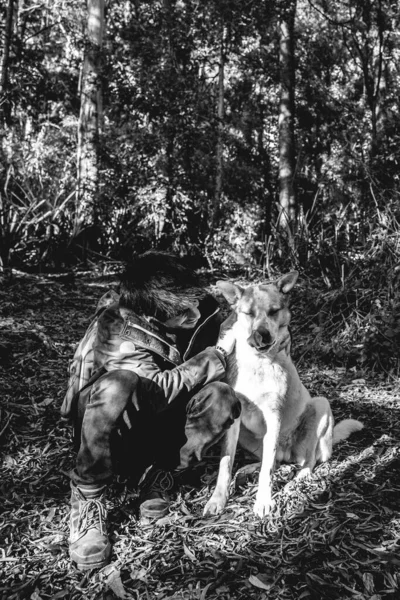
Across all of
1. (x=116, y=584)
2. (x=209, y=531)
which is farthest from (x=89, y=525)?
(x=209, y=531)

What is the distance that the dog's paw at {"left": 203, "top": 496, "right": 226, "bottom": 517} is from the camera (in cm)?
260

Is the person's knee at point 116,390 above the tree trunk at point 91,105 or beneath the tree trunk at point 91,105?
beneath

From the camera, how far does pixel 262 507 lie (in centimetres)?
262

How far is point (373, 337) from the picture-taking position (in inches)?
202

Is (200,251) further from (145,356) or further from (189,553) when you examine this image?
(189,553)

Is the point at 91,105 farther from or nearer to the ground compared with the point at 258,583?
farther from the ground

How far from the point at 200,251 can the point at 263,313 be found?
6.55 m

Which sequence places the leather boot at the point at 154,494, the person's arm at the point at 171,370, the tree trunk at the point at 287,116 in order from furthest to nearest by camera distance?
the tree trunk at the point at 287,116
the leather boot at the point at 154,494
the person's arm at the point at 171,370

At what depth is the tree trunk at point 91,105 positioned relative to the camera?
971 cm

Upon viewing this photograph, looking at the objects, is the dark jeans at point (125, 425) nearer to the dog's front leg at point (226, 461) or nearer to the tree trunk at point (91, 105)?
the dog's front leg at point (226, 461)

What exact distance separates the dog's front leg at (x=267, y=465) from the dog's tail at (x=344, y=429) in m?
0.77

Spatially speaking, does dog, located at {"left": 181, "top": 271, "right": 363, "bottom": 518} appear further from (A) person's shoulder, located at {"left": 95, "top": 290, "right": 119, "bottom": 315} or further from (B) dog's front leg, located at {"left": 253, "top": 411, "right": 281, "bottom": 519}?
(A) person's shoulder, located at {"left": 95, "top": 290, "right": 119, "bottom": 315}

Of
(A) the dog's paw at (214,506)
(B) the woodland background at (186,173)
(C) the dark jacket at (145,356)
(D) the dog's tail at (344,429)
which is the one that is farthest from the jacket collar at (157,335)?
(B) the woodland background at (186,173)

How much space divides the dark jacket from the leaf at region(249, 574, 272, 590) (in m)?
0.81
